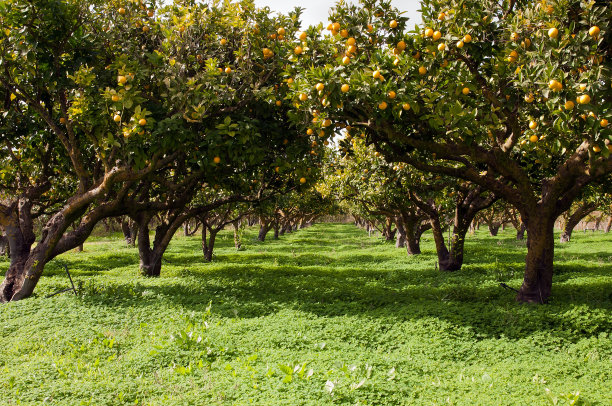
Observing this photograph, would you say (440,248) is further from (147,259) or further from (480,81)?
(147,259)

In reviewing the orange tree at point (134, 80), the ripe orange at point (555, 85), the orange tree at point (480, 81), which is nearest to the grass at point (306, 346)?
the orange tree at point (480, 81)

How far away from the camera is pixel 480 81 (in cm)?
746

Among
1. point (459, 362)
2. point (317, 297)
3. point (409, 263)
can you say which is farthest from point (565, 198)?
point (409, 263)

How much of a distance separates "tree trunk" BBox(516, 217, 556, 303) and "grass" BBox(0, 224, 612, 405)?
398 millimetres

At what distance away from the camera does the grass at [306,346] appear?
5070 millimetres

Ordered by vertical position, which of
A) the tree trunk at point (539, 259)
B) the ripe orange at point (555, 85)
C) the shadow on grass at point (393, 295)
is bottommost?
the shadow on grass at point (393, 295)

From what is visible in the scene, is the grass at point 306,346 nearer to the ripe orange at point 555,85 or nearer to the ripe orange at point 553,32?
the ripe orange at point 555,85

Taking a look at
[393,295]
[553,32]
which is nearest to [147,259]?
[393,295]

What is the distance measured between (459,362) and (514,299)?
3856 mm

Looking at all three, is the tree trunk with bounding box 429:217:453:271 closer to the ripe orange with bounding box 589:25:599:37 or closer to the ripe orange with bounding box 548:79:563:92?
the ripe orange with bounding box 548:79:563:92

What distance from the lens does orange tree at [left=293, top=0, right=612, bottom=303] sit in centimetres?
559

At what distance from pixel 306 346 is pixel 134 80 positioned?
6.12 meters

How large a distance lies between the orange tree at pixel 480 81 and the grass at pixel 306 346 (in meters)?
2.44

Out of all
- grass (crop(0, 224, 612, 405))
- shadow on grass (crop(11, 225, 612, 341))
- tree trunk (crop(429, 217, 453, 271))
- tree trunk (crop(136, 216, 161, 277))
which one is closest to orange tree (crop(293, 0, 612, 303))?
shadow on grass (crop(11, 225, 612, 341))
